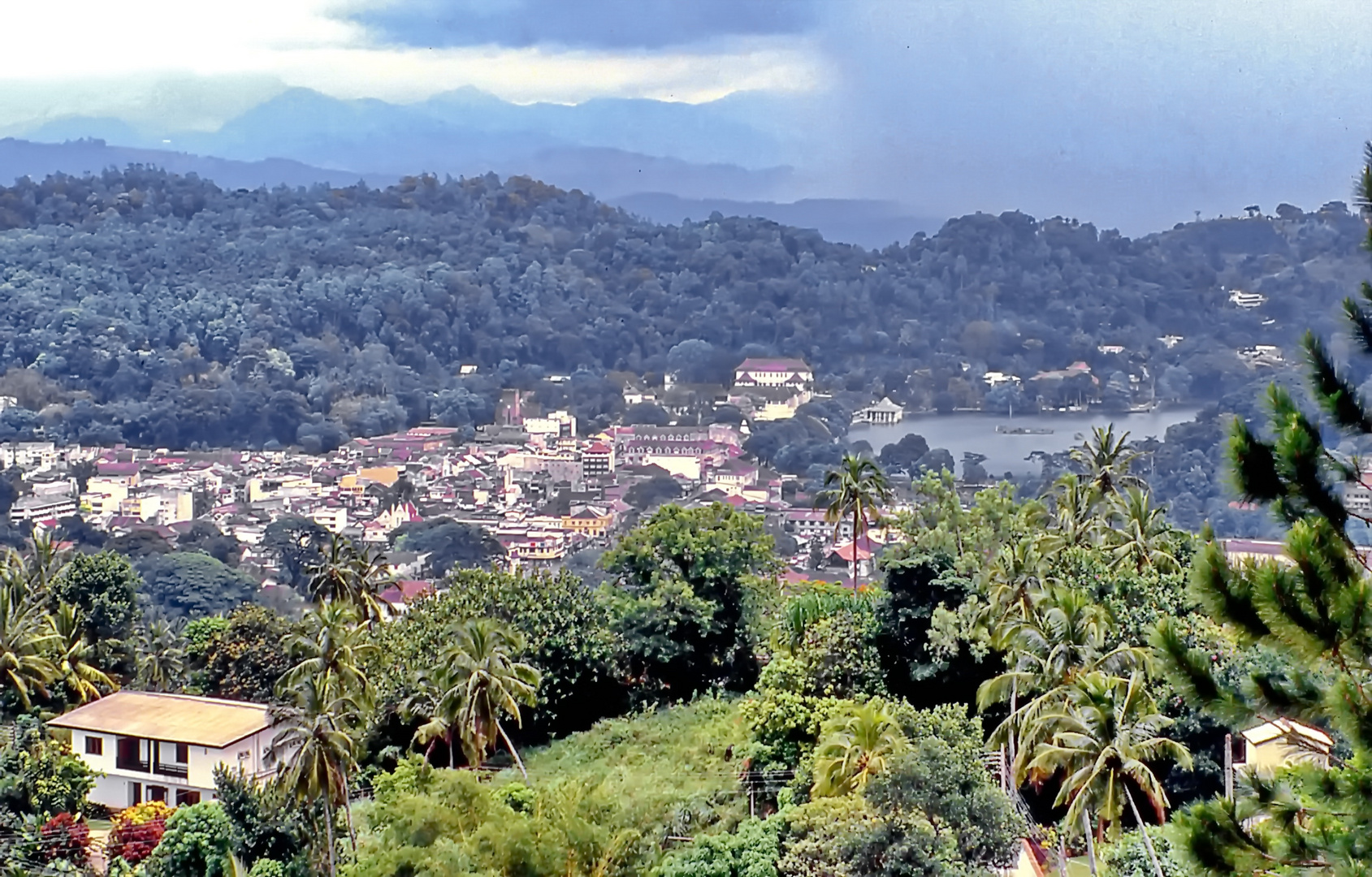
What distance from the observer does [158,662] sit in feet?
86.0

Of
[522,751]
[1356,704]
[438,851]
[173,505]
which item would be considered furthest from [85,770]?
[173,505]

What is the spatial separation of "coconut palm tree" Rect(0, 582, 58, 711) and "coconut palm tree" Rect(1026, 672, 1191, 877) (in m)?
15.0

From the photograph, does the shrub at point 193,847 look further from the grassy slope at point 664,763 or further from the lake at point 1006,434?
the lake at point 1006,434

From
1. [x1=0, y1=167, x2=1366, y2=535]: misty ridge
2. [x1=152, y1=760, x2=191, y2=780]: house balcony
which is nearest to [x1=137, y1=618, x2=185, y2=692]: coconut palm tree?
[x1=152, y1=760, x2=191, y2=780]: house balcony

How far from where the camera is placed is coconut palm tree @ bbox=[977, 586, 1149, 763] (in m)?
14.5

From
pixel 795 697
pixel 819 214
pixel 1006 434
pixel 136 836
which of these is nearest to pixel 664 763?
pixel 795 697

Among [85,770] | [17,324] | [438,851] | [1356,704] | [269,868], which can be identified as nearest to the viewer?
[1356,704]

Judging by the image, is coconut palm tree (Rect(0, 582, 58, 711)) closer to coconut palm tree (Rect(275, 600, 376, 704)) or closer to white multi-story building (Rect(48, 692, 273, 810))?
white multi-story building (Rect(48, 692, 273, 810))

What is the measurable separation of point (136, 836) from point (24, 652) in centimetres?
517

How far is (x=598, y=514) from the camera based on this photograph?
71.5 metres

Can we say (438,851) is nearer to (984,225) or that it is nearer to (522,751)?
(522,751)

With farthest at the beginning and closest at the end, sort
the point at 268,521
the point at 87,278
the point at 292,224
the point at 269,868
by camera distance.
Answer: the point at 292,224 < the point at 87,278 < the point at 268,521 < the point at 269,868

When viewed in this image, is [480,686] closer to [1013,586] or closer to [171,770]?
[171,770]

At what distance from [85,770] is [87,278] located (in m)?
95.1
